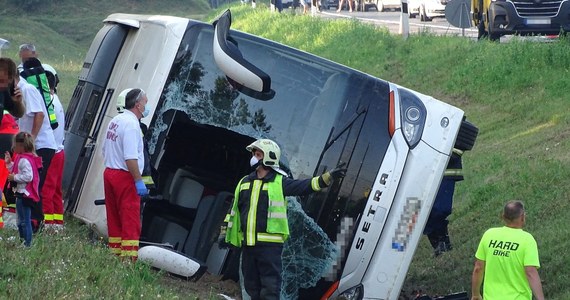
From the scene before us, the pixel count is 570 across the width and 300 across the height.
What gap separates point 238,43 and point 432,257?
3324 millimetres

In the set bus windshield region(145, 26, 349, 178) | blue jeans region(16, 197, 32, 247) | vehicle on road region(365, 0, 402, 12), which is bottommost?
blue jeans region(16, 197, 32, 247)

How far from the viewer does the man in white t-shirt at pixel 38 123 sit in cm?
993

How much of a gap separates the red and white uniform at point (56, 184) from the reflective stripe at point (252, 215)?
2.53 m

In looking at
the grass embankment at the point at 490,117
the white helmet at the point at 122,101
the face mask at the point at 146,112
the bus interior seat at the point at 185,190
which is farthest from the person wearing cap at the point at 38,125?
the grass embankment at the point at 490,117

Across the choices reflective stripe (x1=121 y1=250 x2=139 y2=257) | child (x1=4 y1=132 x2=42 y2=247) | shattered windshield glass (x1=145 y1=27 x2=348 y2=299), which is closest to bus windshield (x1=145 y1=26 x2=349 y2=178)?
shattered windshield glass (x1=145 y1=27 x2=348 y2=299)

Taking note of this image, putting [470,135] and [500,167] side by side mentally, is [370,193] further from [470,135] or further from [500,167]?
[500,167]

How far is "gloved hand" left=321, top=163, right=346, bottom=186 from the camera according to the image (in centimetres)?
808

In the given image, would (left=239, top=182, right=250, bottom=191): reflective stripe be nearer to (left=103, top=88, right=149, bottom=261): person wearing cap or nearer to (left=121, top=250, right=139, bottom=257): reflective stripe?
(left=103, top=88, right=149, bottom=261): person wearing cap

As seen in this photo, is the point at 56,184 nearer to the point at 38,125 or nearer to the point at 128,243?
the point at 38,125

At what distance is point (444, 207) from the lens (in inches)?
411

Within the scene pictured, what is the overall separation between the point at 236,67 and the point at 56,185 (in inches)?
104

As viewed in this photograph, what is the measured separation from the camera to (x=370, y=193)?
8.42 m

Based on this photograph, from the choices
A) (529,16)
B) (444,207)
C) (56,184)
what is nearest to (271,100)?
(444,207)

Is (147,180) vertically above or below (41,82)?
below
